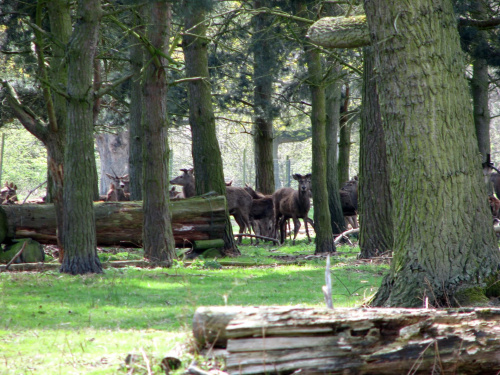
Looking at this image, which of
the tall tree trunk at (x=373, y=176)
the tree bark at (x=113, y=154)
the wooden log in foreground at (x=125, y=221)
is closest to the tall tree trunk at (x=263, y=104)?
the wooden log in foreground at (x=125, y=221)

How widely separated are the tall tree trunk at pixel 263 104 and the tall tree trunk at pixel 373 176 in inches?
227

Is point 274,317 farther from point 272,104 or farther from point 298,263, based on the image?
point 272,104

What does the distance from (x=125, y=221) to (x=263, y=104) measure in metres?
8.75

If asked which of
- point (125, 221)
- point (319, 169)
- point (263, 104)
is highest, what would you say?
point (263, 104)

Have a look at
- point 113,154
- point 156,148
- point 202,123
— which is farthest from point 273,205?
point 113,154

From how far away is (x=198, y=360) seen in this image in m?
3.90

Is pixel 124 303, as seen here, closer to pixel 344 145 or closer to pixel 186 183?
pixel 186 183

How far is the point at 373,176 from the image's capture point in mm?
11602

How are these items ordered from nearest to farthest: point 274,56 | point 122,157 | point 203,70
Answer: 1. point 203,70
2. point 274,56
3. point 122,157

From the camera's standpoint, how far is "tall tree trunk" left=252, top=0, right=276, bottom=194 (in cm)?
1697

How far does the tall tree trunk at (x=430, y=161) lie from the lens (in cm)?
554

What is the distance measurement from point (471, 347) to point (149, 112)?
28.1 ft

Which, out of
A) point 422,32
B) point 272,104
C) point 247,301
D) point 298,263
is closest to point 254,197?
point 272,104

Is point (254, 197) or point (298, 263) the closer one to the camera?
point (298, 263)
